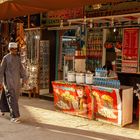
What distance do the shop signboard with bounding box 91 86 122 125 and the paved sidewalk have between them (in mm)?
178

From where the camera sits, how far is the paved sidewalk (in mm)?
7625

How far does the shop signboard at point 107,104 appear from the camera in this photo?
8539 mm

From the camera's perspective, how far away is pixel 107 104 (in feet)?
28.8

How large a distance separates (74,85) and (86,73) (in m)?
0.47

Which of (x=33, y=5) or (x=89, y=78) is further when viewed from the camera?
(x=33, y=5)

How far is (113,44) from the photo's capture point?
35.3 ft

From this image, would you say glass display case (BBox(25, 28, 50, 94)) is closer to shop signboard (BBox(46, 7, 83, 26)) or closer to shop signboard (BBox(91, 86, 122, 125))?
shop signboard (BBox(46, 7, 83, 26))

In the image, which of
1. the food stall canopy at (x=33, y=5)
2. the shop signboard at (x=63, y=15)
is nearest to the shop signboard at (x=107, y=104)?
the food stall canopy at (x=33, y=5)

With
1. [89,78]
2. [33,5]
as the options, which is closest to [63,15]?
[33,5]

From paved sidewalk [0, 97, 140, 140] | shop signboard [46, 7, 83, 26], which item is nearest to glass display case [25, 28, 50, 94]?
shop signboard [46, 7, 83, 26]

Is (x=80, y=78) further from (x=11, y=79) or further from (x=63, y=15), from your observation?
(x=63, y=15)

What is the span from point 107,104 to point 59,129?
4.29 ft

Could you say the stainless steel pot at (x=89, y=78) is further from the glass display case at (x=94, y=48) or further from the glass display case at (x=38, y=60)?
the glass display case at (x=38, y=60)

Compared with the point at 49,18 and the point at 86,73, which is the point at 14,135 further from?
the point at 49,18
